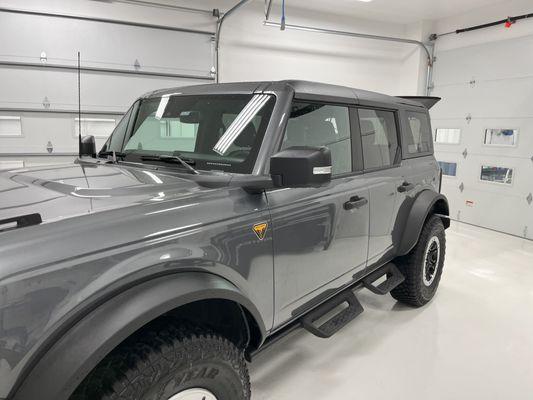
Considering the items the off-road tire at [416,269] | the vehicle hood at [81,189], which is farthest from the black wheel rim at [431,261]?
the vehicle hood at [81,189]

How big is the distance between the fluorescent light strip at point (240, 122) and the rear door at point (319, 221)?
0.18 meters

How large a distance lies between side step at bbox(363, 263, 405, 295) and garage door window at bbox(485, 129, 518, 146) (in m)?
4.60

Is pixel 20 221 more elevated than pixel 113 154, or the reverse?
pixel 113 154

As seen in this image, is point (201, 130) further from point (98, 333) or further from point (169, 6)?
point (169, 6)

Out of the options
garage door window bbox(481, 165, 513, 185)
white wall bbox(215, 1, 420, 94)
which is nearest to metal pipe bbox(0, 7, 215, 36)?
white wall bbox(215, 1, 420, 94)

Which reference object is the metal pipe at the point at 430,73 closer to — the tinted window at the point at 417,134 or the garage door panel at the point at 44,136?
the tinted window at the point at 417,134

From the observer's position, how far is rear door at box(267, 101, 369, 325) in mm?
1895

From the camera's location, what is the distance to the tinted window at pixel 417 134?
3260 millimetres

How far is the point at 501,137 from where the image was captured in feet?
21.6

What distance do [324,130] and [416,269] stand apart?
1.66 meters

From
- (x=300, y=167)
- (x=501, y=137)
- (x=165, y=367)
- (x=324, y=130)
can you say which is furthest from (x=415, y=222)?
(x=501, y=137)

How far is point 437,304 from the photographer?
3.61 m

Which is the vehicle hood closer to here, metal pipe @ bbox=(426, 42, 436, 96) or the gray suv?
the gray suv

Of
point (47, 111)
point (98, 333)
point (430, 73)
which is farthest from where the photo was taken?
point (430, 73)
